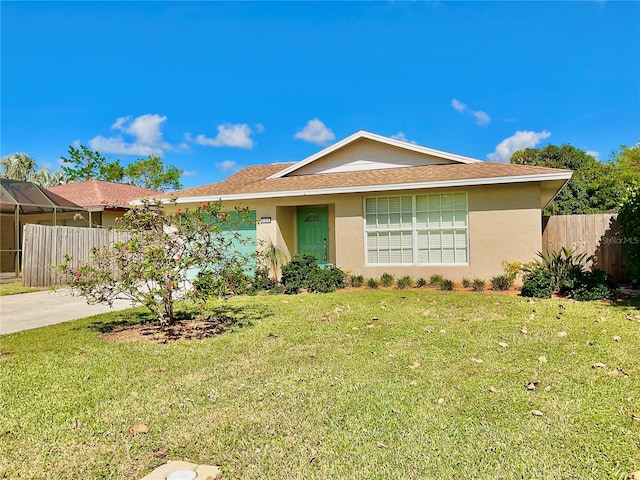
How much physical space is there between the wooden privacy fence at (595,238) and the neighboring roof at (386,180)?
1266 millimetres

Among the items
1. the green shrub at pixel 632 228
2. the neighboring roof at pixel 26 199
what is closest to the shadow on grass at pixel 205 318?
the green shrub at pixel 632 228

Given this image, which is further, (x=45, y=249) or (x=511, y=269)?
(x=45, y=249)

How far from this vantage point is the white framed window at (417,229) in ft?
36.3

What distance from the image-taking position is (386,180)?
37.6 ft

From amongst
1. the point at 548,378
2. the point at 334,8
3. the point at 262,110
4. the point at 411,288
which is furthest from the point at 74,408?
the point at 262,110

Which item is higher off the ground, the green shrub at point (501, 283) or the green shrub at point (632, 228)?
the green shrub at point (632, 228)

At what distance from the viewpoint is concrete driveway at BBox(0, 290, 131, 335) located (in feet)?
24.3

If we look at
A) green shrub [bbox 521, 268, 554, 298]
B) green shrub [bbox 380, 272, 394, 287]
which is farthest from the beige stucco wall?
green shrub [bbox 521, 268, 554, 298]

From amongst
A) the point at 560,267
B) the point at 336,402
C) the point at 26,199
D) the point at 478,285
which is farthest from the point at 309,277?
the point at 26,199

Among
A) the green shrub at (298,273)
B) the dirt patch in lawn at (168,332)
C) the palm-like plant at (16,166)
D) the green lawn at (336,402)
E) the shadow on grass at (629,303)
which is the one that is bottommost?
the green lawn at (336,402)

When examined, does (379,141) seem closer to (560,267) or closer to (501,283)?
(501,283)

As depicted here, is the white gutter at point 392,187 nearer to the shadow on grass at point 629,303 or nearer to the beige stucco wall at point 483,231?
the beige stucco wall at point 483,231

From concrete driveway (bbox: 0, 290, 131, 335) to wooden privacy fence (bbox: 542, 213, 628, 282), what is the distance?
11603 millimetres

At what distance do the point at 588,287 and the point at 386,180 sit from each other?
18.4ft
